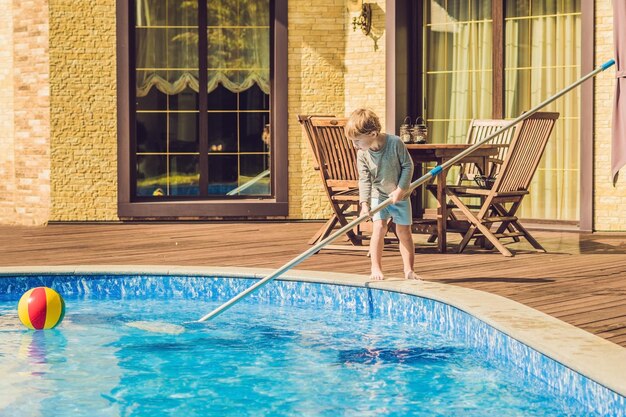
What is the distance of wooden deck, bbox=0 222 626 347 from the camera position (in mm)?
5852

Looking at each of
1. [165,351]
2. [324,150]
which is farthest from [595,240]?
[165,351]

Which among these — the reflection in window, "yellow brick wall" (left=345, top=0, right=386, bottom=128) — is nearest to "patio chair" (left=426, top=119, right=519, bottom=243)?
"yellow brick wall" (left=345, top=0, right=386, bottom=128)

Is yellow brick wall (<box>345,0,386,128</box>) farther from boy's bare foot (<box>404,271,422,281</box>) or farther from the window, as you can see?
boy's bare foot (<box>404,271,422,281</box>)

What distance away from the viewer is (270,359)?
5305 millimetres

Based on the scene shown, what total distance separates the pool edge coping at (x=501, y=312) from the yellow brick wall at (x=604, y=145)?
3836 millimetres

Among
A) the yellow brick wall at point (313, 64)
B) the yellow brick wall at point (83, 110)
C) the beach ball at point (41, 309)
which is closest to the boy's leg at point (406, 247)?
the beach ball at point (41, 309)

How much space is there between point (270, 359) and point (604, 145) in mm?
5288

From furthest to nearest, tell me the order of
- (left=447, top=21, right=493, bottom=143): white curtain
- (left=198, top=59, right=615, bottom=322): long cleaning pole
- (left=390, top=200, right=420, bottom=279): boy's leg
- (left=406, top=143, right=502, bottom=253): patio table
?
(left=447, top=21, right=493, bottom=143): white curtain < (left=406, top=143, right=502, bottom=253): patio table < (left=390, top=200, right=420, bottom=279): boy's leg < (left=198, top=59, right=615, bottom=322): long cleaning pole

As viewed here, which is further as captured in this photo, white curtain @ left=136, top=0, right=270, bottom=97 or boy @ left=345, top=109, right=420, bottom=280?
white curtain @ left=136, top=0, right=270, bottom=97

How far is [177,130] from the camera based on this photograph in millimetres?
11297

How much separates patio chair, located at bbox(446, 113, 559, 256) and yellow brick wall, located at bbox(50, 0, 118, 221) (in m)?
4.22

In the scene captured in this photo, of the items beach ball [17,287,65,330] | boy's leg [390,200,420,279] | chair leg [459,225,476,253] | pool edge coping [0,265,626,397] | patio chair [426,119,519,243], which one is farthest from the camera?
patio chair [426,119,519,243]

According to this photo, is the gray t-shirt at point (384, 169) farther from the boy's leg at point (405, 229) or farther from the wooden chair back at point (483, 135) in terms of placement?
the wooden chair back at point (483, 135)

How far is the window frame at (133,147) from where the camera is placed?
36.0ft
